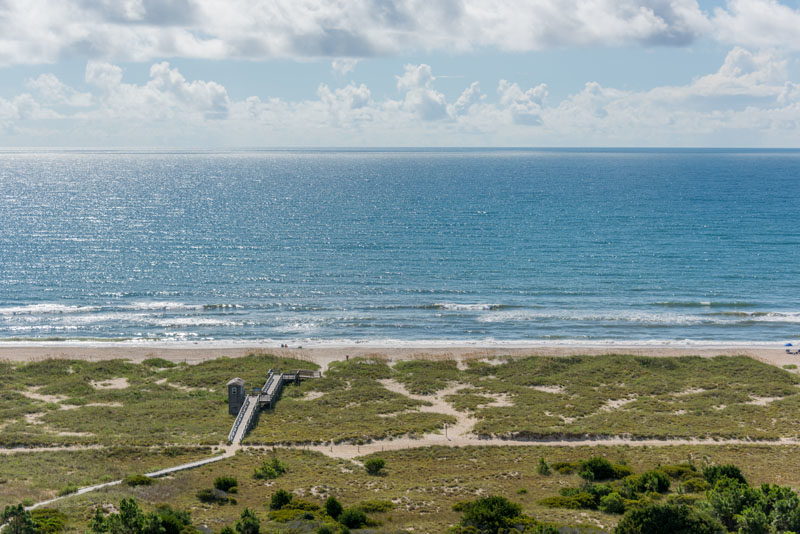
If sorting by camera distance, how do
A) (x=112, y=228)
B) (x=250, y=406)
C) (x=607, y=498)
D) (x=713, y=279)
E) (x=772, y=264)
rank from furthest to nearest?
(x=112, y=228) → (x=772, y=264) → (x=713, y=279) → (x=250, y=406) → (x=607, y=498)

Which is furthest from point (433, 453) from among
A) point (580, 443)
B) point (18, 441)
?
point (18, 441)

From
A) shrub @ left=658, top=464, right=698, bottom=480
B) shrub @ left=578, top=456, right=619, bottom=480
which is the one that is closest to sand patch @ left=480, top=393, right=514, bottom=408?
shrub @ left=578, top=456, right=619, bottom=480

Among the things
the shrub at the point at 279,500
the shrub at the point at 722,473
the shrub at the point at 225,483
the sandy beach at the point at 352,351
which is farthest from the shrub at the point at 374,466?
the sandy beach at the point at 352,351

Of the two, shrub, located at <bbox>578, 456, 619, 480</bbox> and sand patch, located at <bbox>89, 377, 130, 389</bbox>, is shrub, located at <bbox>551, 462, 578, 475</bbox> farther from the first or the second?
sand patch, located at <bbox>89, 377, 130, 389</bbox>

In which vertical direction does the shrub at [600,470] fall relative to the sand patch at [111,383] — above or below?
above

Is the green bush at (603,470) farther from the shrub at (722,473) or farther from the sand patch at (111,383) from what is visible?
the sand patch at (111,383)

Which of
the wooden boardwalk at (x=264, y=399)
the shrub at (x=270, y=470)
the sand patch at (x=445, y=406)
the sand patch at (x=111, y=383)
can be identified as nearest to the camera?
the shrub at (x=270, y=470)

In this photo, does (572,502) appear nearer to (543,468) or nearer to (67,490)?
(543,468)

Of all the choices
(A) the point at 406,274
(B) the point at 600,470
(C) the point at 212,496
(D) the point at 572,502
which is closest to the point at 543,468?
(B) the point at 600,470

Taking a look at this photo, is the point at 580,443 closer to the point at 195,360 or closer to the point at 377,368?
the point at 377,368
